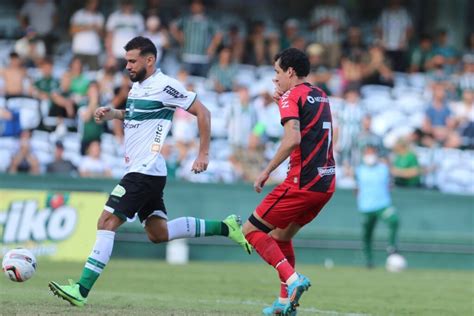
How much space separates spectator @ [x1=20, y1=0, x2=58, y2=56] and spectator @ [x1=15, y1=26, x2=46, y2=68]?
98cm

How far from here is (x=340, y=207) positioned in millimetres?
21656

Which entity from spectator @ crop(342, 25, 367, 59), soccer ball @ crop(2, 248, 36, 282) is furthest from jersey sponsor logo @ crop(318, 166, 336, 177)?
spectator @ crop(342, 25, 367, 59)

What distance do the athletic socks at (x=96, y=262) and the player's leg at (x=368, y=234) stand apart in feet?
35.2

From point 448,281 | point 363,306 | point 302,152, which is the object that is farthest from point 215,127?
point 302,152

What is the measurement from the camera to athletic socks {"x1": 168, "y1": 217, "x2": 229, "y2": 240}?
1098cm

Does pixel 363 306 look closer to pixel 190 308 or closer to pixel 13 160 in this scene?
pixel 190 308

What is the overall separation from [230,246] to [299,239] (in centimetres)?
140

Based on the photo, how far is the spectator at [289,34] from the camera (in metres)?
25.6

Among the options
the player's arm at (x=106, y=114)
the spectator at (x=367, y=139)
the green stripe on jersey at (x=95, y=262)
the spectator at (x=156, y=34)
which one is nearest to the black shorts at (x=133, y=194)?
the green stripe on jersey at (x=95, y=262)

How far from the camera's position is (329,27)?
2603 centimetres

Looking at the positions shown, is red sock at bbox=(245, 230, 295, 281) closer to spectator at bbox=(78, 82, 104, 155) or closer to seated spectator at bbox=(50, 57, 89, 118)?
spectator at bbox=(78, 82, 104, 155)

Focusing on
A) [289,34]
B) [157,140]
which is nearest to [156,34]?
[289,34]

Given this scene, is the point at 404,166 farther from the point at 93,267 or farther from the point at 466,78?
the point at 93,267

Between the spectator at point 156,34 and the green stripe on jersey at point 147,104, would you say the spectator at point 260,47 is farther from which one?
the green stripe on jersey at point 147,104
